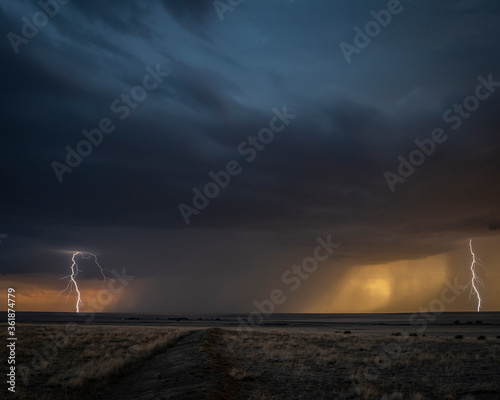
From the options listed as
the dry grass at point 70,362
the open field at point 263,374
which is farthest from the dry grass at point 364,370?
the dry grass at point 70,362

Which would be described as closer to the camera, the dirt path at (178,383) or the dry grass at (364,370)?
the dirt path at (178,383)

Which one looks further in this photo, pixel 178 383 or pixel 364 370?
pixel 364 370

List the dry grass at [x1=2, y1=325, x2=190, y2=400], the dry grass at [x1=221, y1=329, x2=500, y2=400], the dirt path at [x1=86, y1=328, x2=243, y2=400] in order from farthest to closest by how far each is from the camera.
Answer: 1. the dry grass at [x1=2, y1=325, x2=190, y2=400]
2. the dry grass at [x1=221, y1=329, x2=500, y2=400]
3. the dirt path at [x1=86, y1=328, x2=243, y2=400]

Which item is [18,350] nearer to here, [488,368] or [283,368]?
[283,368]

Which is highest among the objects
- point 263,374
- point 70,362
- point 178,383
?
point 70,362

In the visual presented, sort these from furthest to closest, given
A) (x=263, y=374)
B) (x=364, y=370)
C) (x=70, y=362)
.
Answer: (x=70, y=362)
(x=364, y=370)
(x=263, y=374)

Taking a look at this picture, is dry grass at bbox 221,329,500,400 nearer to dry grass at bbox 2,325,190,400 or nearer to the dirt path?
the dirt path

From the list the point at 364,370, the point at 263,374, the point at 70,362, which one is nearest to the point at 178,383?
the point at 263,374

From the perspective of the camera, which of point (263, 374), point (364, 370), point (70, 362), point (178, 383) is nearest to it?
point (178, 383)

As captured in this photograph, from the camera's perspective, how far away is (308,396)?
12.4m

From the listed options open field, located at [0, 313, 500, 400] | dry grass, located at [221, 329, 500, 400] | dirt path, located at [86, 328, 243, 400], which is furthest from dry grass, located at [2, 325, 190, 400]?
dry grass, located at [221, 329, 500, 400]

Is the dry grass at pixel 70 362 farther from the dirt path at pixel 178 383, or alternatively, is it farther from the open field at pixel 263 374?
the dirt path at pixel 178 383

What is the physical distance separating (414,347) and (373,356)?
19.2 feet

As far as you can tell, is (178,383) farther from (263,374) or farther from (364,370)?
(364,370)
